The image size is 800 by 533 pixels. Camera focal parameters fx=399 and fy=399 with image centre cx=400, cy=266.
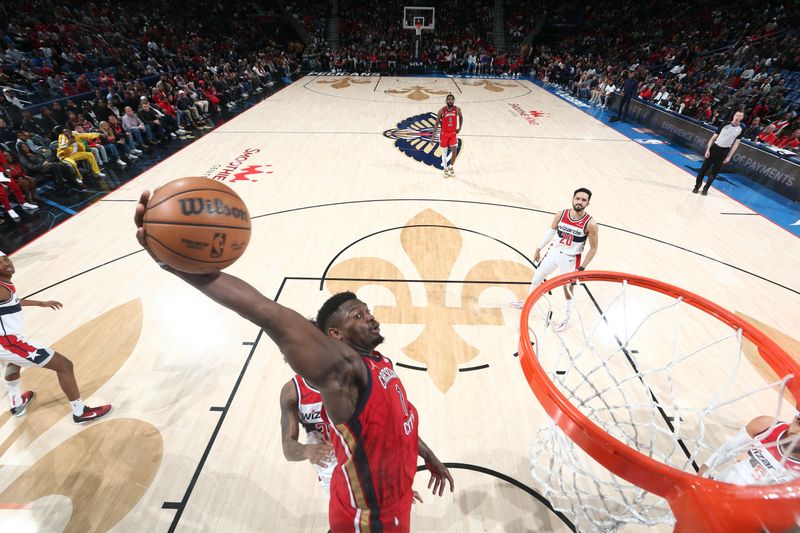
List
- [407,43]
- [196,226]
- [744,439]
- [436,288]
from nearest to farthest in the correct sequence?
[196,226] → [744,439] → [436,288] → [407,43]

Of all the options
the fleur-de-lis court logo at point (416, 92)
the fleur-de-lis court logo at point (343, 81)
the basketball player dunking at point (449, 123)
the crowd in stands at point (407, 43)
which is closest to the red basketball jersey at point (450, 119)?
the basketball player dunking at point (449, 123)

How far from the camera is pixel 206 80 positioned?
1421cm

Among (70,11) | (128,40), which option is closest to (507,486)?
(128,40)

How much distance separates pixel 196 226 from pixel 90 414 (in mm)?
3050

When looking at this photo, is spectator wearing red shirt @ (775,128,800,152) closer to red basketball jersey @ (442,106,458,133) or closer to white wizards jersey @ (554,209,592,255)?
red basketball jersey @ (442,106,458,133)

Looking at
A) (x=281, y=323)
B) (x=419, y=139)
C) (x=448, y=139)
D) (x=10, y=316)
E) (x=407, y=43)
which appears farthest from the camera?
(x=407, y=43)

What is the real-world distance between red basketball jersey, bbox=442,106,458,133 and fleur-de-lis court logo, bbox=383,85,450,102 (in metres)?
7.84

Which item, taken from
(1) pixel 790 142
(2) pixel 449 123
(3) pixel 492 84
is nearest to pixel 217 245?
(2) pixel 449 123

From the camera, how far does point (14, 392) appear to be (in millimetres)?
3355

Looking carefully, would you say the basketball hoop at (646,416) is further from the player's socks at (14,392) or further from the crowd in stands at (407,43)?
the crowd in stands at (407,43)

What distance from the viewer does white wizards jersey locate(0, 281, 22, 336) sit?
9.69 ft

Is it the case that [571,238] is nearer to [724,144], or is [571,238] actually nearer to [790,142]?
[724,144]

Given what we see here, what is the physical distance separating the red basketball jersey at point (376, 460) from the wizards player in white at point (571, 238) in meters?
2.81

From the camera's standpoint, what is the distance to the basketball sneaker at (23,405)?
3395mm
